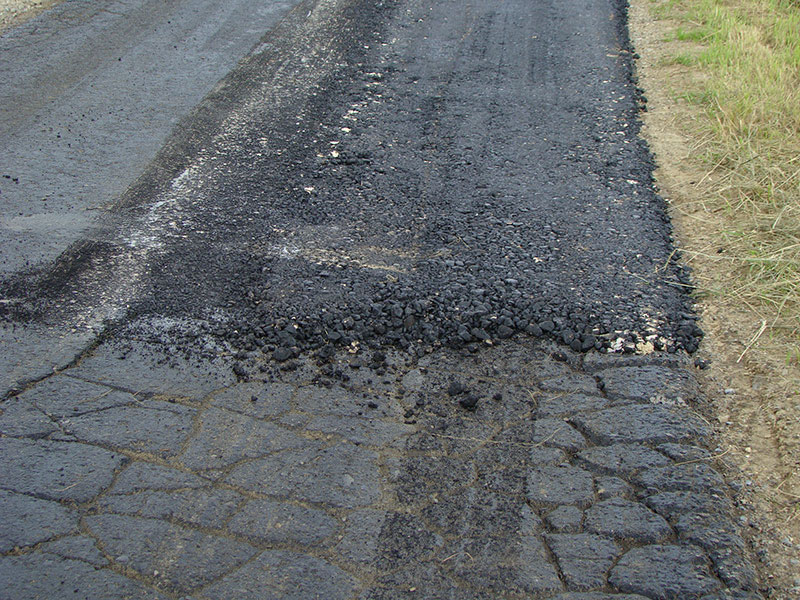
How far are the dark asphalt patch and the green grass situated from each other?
415mm

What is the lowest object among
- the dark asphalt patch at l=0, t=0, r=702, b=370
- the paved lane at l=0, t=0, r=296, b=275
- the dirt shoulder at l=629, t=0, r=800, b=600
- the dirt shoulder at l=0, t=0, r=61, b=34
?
the dirt shoulder at l=629, t=0, r=800, b=600

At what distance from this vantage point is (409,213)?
427 cm

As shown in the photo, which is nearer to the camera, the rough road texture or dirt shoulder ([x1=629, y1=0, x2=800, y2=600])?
the rough road texture

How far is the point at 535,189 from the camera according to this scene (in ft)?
14.9

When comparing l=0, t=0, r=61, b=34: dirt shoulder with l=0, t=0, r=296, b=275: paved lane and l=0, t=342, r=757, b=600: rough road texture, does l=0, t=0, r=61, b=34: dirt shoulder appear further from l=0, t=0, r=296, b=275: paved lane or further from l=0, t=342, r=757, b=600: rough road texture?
l=0, t=342, r=757, b=600: rough road texture

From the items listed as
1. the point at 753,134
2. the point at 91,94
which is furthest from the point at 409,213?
the point at 91,94

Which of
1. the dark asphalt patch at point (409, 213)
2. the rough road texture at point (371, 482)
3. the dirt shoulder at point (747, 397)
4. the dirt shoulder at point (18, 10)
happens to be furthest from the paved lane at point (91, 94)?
the dirt shoulder at point (747, 397)

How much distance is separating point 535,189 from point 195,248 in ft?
7.00

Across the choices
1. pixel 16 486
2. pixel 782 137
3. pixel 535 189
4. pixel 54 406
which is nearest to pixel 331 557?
pixel 16 486

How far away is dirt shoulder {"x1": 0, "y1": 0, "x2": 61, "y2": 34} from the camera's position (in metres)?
6.71

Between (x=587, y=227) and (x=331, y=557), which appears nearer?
(x=331, y=557)

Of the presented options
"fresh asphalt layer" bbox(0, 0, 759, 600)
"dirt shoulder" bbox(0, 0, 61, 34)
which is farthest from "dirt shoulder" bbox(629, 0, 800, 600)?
"dirt shoulder" bbox(0, 0, 61, 34)

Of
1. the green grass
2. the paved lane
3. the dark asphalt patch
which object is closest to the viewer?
the dark asphalt patch

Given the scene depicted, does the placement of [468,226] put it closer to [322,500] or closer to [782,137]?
[322,500]
